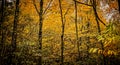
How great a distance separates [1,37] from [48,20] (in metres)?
6.17

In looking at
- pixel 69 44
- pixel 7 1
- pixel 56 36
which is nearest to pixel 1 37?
pixel 7 1

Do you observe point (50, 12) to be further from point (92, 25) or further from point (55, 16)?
point (92, 25)

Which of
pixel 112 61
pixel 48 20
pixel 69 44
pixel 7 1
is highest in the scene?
pixel 7 1

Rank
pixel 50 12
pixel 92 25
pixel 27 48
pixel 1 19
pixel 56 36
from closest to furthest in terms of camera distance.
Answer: pixel 1 19
pixel 27 48
pixel 50 12
pixel 56 36
pixel 92 25

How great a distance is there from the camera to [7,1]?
68.9ft

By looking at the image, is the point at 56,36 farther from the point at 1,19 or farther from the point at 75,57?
the point at 1,19

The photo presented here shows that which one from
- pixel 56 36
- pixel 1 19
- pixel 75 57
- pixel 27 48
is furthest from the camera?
pixel 56 36

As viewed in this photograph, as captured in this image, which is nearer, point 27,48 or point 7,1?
point 27,48

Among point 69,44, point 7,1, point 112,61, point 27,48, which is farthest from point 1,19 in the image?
point 112,61

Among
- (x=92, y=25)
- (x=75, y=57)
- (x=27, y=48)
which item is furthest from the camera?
(x=92, y=25)

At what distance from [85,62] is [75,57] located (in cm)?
154

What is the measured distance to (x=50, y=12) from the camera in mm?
20062

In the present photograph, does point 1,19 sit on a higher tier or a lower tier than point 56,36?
higher

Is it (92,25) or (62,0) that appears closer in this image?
(62,0)
